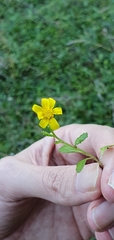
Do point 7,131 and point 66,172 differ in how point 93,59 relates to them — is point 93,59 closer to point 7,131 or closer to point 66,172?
point 7,131

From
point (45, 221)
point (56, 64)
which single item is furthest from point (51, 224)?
point (56, 64)

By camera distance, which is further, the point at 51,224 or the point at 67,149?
the point at 51,224

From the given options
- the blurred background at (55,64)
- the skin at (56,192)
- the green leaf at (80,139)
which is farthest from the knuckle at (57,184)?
the blurred background at (55,64)

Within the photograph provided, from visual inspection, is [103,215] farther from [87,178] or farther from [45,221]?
[45,221]

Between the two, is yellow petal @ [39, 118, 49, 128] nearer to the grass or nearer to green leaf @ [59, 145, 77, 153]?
green leaf @ [59, 145, 77, 153]

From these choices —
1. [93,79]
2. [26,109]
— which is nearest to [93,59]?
[93,79]

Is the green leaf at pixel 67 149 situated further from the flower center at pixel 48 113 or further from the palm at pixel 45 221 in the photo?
the palm at pixel 45 221

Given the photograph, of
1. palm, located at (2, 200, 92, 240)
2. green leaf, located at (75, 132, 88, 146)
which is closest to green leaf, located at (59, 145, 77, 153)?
green leaf, located at (75, 132, 88, 146)
